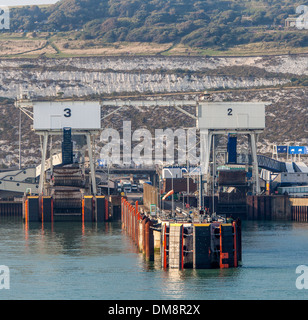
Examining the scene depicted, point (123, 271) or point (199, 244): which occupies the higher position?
point (199, 244)

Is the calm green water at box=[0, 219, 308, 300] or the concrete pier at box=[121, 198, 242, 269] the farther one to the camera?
the concrete pier at box=[121, 198, 242, 269]

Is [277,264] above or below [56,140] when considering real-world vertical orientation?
below

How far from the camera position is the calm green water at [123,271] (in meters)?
63.3

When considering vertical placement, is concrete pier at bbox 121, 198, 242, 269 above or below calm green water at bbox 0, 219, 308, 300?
above

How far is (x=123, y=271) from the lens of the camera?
71.9 m

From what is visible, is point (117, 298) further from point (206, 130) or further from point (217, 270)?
point (206, 130)

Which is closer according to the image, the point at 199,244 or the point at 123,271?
the point at 199,244

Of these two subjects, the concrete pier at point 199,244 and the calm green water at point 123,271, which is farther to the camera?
the concrete pier at point 199,244

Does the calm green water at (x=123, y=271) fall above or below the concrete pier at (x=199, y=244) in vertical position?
below

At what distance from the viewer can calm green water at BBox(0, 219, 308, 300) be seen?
6331 cm

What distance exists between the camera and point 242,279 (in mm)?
66812
